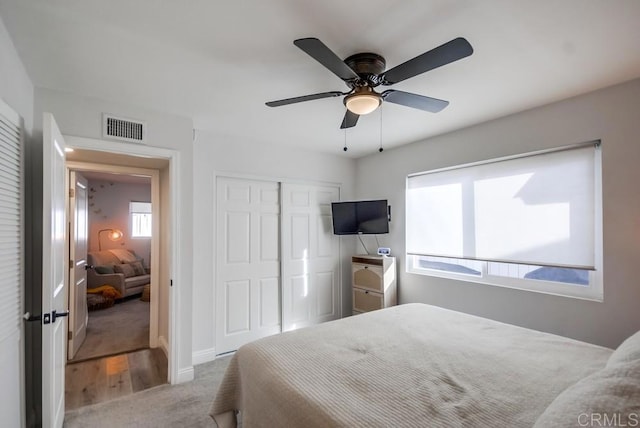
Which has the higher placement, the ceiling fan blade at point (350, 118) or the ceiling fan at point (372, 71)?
the ceiling fan at point (372, 71)

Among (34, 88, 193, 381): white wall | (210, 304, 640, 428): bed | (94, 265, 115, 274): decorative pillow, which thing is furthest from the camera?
(94, 265, 115, 274): decorative pillow

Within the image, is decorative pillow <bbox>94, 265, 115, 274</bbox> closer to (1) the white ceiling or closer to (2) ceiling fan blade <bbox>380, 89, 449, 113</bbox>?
(1) the white ceiling

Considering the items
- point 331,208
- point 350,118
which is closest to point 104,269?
point 331,208

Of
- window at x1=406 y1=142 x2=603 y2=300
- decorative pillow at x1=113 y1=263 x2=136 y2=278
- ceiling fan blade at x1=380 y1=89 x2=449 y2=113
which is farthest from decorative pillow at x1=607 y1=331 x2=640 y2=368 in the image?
decorative pillow at x1=113 y1=263 x2=136 y2=278

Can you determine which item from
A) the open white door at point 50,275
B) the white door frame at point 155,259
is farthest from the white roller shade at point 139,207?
the open white door at point 50,275

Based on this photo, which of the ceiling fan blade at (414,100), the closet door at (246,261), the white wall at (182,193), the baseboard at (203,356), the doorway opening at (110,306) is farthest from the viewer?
the closet door at (246,261)

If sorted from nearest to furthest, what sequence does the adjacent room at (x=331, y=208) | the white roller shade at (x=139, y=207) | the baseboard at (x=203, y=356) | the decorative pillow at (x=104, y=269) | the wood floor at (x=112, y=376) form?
the adjacent room at (x=331, y=208) < the wood floor at (x=112, y=376) < the baseboard at (x=203, y=356) < the decorative pillow at (x=104, y=269) < the white roller shade at (x=139, y=207)

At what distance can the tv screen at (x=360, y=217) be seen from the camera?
12.7 feet

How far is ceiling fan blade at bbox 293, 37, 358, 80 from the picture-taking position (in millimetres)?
1339

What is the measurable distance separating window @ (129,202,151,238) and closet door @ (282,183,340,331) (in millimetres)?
4700

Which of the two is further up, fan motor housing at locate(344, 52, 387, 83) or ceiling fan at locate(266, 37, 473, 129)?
fan motor housing at locate(344, 52, 387, 83)

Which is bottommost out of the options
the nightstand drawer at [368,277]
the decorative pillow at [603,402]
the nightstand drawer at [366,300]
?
the nightstand drawer at [366,300]

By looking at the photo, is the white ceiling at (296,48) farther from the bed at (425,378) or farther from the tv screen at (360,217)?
the bed at (425,378)

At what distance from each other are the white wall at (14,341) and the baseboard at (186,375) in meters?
0.99
